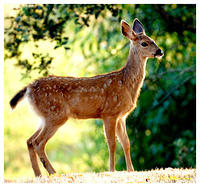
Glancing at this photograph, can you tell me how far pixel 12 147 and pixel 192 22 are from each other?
509 inches

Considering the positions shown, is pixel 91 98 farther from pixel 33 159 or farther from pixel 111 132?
pixel 33 159

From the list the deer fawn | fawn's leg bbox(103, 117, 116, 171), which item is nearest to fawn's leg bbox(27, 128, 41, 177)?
the deer fawn

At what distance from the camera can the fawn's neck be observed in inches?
348

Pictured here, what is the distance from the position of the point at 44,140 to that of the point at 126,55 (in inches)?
241

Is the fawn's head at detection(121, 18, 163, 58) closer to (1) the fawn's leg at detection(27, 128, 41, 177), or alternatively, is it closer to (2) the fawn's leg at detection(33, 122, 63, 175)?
(2) the fawn's leg at detection(33, 122, 63, 175)

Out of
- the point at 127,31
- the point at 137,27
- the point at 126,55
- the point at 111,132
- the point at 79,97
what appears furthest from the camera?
the point at 126,55

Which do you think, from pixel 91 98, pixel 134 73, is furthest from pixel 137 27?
pixel 91 98

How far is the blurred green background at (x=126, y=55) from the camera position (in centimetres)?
1066

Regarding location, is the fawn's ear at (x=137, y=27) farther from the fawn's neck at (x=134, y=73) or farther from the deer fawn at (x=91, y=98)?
the fawn's neck at (x=134, y=73)

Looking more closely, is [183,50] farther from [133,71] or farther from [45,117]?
[45,117]

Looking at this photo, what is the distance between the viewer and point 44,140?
8.23 meters

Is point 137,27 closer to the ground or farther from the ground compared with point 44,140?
farther from the ground

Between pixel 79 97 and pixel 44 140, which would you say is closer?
pixel 44 140

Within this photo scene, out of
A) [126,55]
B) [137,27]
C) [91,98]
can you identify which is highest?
[137,27]
